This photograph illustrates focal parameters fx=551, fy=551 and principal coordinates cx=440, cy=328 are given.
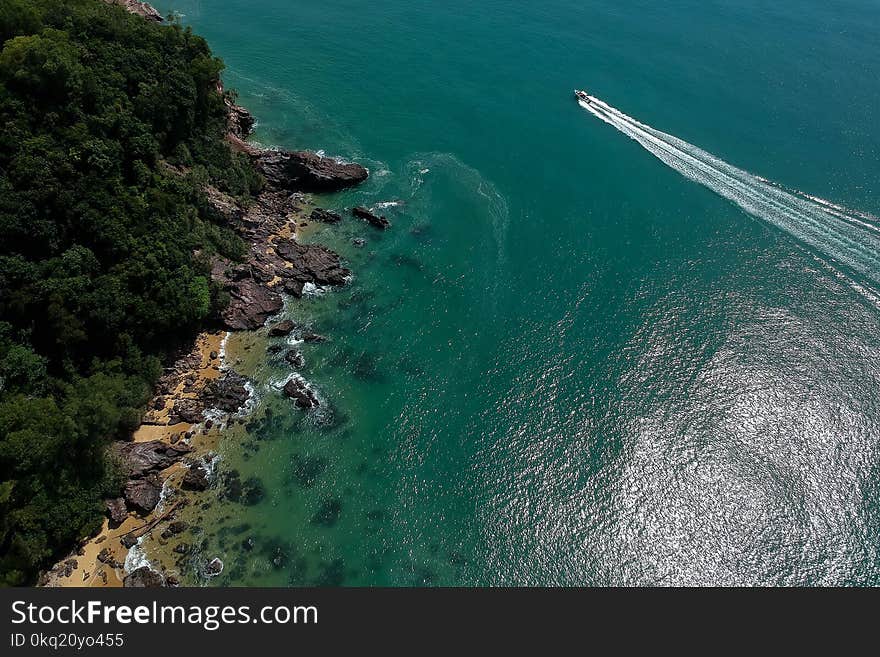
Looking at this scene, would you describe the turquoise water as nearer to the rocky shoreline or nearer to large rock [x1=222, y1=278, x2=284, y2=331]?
large rock [x1=222, y1=278, x2=284, y2=331]

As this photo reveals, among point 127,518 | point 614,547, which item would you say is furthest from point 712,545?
point 127,518

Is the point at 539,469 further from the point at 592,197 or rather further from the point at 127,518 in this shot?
the point at 592,197

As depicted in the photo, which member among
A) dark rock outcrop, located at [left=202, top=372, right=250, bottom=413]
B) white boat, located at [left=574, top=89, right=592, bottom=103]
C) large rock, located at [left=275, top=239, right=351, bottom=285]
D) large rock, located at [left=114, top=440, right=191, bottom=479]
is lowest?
large rock, located at [left=114, top=440, right=191, bottom=479]

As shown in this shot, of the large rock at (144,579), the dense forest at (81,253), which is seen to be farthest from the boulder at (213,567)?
the dense forest at (81,253)

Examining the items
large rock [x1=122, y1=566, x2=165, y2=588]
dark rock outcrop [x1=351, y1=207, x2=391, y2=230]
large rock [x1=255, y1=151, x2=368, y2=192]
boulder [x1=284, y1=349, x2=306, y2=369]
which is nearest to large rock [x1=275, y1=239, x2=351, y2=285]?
dark rock outcrop [x1=351, y1=207, x2=391, y2=230]

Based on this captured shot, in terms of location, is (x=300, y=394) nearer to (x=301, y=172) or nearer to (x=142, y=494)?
(x=142, y=494)

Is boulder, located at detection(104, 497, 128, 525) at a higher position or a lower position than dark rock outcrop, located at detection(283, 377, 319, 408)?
lower

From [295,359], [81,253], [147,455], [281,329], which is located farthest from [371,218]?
[147,455]
